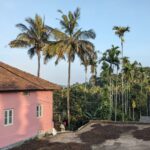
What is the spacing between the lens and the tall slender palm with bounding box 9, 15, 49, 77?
43.8m

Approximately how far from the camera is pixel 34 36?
44.7 m

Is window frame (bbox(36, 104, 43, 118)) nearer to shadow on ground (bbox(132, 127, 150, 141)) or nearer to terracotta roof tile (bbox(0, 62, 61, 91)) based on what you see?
terracotta roof tile (bbox(0, 62, 61, 91))

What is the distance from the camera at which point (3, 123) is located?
22953 millimetres

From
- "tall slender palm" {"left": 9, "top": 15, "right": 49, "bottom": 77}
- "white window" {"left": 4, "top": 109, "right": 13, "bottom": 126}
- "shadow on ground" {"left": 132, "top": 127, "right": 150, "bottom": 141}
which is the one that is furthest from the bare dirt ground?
"tall slender palm" {"left": 9, "top": 15, "right": 49, "bottom": 77}

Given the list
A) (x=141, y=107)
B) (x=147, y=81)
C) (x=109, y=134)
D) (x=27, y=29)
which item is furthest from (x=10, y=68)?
(x=147, y=81)

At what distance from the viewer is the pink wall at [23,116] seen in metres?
23.2

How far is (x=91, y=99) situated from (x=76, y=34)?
73.2ft

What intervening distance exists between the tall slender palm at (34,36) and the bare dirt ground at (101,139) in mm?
18905

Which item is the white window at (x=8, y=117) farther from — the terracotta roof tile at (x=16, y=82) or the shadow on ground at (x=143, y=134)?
the shadow on ground at (x=143, y=134)

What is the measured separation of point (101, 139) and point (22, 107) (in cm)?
694

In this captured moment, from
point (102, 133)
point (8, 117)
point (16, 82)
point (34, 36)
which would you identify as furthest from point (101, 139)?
point (34, 36)

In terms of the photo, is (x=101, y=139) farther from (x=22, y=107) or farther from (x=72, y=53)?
(x=72, y=53)

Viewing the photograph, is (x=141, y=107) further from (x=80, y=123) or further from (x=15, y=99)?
(x=15, y=99)

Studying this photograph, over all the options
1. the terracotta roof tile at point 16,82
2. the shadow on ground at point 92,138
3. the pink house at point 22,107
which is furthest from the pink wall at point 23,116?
the shadow on ground at point 92,138
